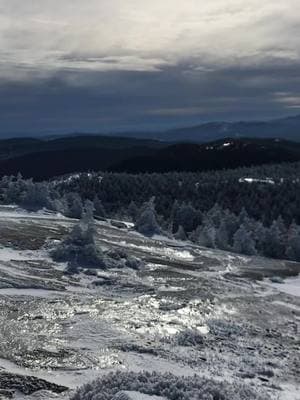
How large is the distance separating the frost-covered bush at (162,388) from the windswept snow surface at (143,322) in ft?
6.24

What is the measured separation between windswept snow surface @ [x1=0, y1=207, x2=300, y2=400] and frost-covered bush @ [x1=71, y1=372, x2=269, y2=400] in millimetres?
1901

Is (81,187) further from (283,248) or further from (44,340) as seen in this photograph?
(44,340)

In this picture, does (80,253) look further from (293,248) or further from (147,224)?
(293,248)

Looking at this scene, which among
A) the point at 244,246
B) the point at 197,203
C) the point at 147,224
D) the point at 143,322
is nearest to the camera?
the point at 143,322

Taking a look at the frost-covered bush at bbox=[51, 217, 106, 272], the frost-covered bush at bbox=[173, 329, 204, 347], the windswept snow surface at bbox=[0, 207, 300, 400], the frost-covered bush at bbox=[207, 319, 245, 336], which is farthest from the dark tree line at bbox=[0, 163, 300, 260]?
the frost-covered bush at bbox=[173, 329, 204, 347]

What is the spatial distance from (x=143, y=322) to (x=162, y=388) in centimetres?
1026

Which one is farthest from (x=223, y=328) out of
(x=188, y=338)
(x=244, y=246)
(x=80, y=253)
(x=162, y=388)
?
(x=244, y=246)

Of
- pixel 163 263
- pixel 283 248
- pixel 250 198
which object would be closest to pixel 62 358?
pixel 163 263

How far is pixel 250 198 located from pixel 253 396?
117 metres

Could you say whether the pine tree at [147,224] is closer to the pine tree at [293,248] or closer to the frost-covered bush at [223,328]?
the pine tree at [293,248]

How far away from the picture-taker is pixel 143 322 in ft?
76.3

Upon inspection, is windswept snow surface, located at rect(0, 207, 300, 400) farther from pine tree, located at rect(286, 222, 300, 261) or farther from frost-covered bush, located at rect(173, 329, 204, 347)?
pine tree, located at rect(286, 222, 300, 261)

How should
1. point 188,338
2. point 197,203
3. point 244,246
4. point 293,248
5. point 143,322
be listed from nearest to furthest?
point 188,338 < point 143,322 < point 244,246 < point 293,248 < point 197,203

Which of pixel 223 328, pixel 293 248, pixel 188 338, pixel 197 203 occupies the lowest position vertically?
pixel 293 248
